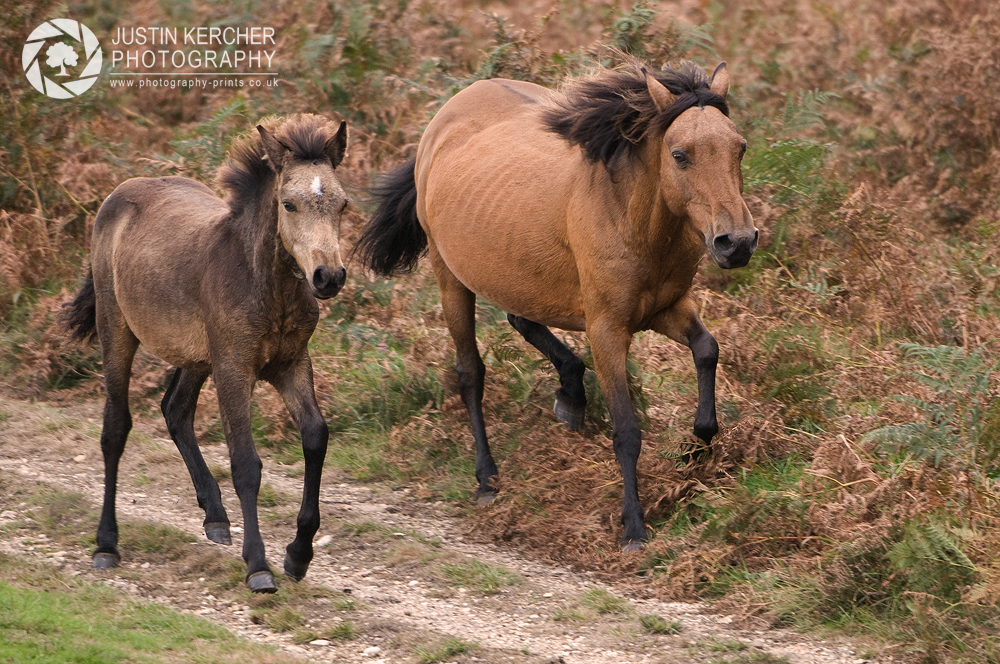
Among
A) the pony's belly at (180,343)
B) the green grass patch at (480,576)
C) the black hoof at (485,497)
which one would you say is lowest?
the black hoof at (485,497)

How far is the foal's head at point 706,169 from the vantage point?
555 centimetres

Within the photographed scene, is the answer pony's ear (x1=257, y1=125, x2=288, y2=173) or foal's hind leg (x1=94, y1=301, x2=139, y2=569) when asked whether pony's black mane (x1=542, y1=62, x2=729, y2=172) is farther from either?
foal's hind leg (x1=94, y1=301, x2=139, y2=569)

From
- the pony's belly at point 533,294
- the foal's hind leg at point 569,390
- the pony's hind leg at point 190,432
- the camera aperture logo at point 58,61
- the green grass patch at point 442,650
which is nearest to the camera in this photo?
the green grass patch at point 442,650

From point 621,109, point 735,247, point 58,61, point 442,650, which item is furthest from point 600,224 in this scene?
point 58,61

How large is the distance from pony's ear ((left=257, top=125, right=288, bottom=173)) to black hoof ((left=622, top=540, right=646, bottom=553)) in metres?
2.75

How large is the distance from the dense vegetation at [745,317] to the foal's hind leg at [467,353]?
0.25 meters

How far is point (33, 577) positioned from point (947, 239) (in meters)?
7.37

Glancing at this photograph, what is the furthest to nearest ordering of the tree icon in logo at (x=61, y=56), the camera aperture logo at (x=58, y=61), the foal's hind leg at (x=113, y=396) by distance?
the tree icon in logo at (x=61, y=56), the camera aperture logo at (x=58, y=61), the foal's hind leg at (x=113, y=396)

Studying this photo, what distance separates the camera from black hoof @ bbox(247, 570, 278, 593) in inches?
218

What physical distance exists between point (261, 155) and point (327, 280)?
114 cm

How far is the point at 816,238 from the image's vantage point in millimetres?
8906

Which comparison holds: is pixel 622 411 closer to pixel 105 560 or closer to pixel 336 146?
pixel 336 146

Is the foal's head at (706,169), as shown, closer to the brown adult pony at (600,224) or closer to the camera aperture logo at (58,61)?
the brown adult pony at (600,224)

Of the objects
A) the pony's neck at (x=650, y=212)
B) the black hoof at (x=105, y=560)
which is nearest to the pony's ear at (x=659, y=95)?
the pony's neck at (x=650, y=212)
